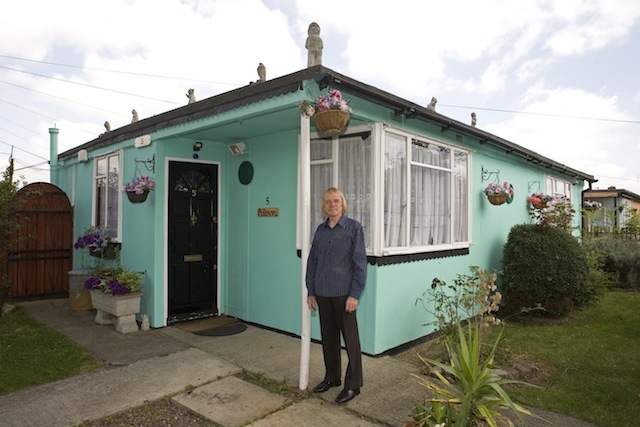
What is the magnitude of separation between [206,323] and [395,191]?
3.31m

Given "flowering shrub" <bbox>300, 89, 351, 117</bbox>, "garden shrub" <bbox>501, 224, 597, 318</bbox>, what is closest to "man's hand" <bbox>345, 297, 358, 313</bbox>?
"flowering shrub" <bbox>300, 89, 351, 117</bbox>

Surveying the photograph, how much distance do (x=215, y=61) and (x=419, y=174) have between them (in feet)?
22.1

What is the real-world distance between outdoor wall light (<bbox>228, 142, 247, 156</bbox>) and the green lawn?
423cm

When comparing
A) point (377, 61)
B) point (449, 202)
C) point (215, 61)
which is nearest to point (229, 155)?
point (449, 202)

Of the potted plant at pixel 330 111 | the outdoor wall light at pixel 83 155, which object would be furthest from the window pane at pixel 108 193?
the potted plant at pixel 330 111

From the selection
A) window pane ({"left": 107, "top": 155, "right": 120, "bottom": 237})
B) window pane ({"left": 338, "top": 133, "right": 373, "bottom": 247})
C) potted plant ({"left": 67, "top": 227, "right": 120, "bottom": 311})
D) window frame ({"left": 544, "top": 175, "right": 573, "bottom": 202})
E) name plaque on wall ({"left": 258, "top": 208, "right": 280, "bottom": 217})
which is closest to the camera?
window pane ({"left": 338, "top": 133, "right": 373, "bottom": 247})

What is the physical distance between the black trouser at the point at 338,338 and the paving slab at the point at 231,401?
0.52 metres

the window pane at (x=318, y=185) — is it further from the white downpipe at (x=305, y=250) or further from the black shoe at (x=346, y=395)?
the black shoe at (x=346, y=395)

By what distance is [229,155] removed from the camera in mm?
6328

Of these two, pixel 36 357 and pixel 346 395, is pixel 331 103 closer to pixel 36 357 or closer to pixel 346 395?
pixel 346 395

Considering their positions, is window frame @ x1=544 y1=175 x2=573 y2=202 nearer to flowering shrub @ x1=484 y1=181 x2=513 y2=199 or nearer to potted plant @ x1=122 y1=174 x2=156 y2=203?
flowering shrub @ x1=484 y1=181 x2=513 y2=199

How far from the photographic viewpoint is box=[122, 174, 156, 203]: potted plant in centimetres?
557

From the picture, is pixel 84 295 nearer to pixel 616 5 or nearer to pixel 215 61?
pixel 215 61

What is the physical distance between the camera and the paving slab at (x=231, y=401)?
125 inches
